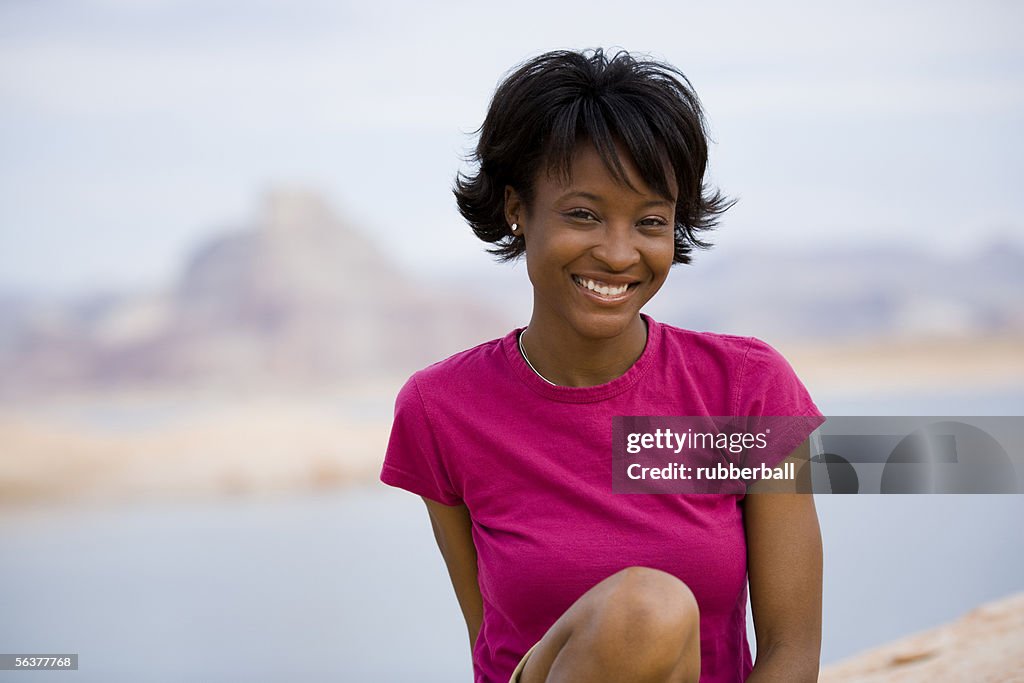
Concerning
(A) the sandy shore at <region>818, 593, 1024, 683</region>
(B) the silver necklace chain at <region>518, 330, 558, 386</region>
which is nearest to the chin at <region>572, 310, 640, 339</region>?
(B) the silver necklace chain at <region>518, 330, 558, 386</region>

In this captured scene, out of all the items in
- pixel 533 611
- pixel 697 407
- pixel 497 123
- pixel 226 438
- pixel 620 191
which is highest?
pixel 226 438

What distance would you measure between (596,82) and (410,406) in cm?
54

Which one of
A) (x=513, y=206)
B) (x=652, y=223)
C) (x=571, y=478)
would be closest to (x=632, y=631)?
(x=571, y=478)

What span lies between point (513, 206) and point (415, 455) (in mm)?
395

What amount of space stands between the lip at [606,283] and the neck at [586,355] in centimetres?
7

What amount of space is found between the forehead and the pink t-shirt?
24 cm

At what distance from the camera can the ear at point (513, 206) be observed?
166 centimetres

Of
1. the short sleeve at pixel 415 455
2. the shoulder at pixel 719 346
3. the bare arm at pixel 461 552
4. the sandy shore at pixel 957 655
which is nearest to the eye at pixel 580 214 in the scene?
the shoulder at pixel 719 346

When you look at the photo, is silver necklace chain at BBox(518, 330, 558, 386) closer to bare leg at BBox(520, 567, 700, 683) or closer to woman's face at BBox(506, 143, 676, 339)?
woman's face at BBox(506, 143, 676, 339)

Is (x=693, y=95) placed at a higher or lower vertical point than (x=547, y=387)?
higher

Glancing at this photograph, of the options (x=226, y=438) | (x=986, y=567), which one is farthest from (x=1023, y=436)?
(x=226, y=438)

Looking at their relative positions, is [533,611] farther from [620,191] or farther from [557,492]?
[620,191]

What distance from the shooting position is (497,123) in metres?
1.63

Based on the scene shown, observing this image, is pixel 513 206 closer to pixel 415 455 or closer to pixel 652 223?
pixel 652 223
